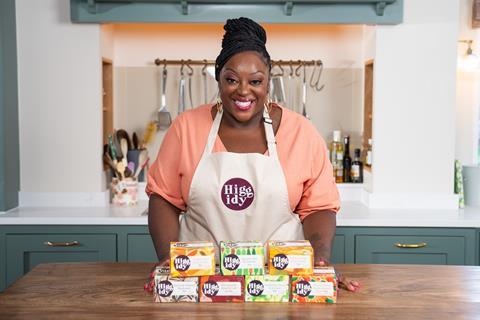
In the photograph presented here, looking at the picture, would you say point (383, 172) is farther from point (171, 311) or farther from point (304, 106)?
point (171, 311)

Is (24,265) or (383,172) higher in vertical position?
(383,172)

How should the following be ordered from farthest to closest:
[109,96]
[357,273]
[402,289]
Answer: [109,96] → [357,273] → [402,289]

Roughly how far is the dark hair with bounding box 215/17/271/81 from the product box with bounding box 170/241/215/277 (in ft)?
1.89

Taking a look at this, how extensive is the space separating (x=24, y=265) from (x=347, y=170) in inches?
69.7

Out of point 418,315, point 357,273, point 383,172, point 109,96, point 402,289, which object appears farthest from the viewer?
point 109,96

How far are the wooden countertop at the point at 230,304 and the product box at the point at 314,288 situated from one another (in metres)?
0.02

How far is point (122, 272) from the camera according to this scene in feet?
5.93

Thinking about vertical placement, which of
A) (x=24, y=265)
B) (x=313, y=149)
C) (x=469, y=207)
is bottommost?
(x=24, y=265)

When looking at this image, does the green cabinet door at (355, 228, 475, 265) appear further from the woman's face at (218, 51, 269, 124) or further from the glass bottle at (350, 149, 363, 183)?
the woman's face at (218, 51, 269, 124)

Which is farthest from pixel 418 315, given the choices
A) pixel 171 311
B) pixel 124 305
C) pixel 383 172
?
Answer: pixel 383 172

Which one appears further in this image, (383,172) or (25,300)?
(383,172)

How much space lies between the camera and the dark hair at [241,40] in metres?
1.79

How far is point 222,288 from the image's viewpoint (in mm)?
1500

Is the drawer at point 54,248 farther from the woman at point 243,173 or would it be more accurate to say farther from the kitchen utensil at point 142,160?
the woman at point 243,173
